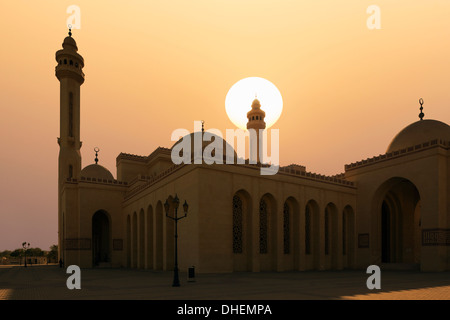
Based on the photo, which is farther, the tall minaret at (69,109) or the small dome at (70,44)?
the small dome at (70,44)

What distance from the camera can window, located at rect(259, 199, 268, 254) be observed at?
26.0m

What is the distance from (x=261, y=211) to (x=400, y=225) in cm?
1393

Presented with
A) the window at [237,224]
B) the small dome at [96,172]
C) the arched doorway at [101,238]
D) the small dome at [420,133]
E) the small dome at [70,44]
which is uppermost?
the small dome at [70,44]

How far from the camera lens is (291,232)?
27.5 meters

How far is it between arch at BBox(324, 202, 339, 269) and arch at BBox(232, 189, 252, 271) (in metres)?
8.24

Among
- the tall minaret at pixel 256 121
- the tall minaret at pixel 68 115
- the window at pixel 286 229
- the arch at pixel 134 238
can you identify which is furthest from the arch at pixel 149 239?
the tall minaret at pixel 256 121

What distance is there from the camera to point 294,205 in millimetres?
27609

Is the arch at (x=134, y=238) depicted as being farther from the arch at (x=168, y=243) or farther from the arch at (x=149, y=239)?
the arch at (x=168, y=243)

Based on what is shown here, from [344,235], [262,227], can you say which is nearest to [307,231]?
[344,235]

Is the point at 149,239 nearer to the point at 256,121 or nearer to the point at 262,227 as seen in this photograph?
the point at 262,227

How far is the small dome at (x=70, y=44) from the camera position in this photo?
39.8 m

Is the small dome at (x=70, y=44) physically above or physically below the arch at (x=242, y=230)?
above

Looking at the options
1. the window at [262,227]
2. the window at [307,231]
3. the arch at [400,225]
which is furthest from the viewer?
the arch at [400,225]

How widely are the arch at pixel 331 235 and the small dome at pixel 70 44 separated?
31.5m
